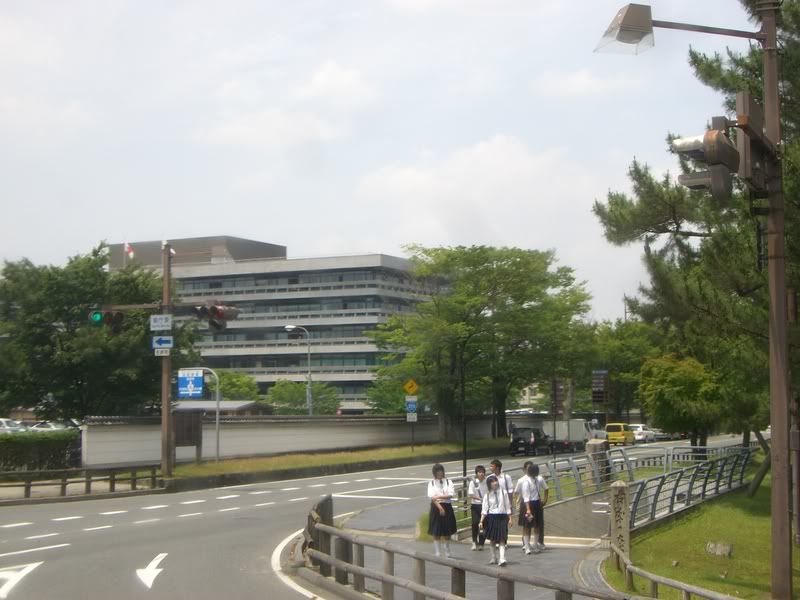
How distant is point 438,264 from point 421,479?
20.3 meters

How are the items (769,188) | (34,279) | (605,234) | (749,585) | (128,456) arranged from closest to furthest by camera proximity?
(769,188) < (749,585) < (605,234) < (128,456) < (34,279)

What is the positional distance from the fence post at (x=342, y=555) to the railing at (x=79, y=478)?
56.2 ft

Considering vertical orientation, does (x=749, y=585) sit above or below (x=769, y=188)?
below

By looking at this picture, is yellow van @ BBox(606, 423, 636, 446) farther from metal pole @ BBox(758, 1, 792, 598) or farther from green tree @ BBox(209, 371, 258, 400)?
metal pole @ BBox(758, 1, 792, 598)

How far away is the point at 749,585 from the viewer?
15.0m

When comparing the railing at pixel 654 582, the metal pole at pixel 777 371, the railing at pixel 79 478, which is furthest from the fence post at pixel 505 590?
the railing at pixel 79 478

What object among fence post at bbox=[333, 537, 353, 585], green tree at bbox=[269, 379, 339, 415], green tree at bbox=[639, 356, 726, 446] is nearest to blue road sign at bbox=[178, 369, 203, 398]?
green tree at bbox=[639, 356, 726, 446]

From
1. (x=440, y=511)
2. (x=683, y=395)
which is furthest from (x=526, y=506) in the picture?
(x=683, y=395)

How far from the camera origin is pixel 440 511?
1686 cm

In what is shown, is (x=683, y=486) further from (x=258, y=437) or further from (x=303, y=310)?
(x=303, y=310)

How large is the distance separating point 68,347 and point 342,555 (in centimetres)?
3055

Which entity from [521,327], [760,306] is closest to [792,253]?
[760,306]

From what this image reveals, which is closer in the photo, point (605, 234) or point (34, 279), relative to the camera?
point (605, 234)

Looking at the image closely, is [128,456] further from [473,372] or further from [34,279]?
[473,372]
